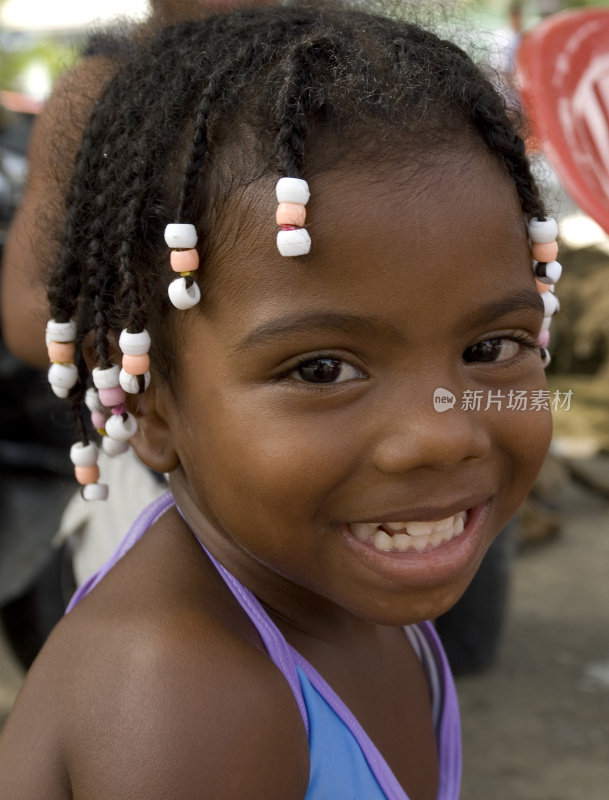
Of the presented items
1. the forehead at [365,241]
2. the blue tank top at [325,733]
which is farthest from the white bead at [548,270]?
the blue tank top at [325,733]

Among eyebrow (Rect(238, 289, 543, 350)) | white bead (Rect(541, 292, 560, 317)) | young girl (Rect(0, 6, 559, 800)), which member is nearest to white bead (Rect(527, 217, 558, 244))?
young girl (Rect(0, 6, 559, 800))

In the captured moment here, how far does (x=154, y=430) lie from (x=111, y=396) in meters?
0.08

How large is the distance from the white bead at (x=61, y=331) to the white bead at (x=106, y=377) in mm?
100

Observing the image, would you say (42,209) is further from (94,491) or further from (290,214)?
(290,214)

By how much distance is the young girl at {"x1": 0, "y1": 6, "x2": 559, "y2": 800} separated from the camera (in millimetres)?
1084

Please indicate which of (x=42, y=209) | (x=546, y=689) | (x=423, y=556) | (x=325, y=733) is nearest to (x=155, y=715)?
(x=325, y=733)

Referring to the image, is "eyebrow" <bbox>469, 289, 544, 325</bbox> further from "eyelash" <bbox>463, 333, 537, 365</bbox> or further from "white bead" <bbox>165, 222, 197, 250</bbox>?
"white bead" <bbox>165, 222, 197, 250</bbox>

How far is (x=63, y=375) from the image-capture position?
1.35m

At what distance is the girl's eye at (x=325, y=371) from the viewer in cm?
114

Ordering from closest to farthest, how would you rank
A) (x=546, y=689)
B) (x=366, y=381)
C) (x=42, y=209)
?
(x=366, y=381)
(x=42, y=209)
(x=546, y=689)

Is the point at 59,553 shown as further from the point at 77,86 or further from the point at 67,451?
the point at 77,86

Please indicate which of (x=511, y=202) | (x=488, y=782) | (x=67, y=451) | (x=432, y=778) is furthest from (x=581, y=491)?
(x=511, y=202)

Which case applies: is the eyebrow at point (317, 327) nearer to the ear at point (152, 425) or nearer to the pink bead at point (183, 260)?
the pink bead at point (183, 260)

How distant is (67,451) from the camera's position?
262 cm
